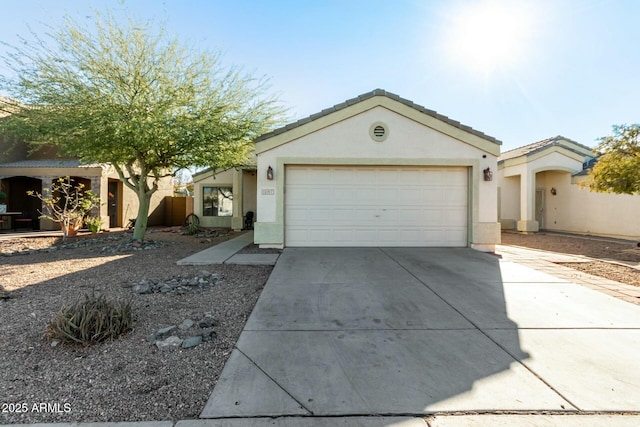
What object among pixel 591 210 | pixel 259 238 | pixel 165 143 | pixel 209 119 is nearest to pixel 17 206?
pixel 165 143

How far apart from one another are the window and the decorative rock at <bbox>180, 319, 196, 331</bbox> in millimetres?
14276

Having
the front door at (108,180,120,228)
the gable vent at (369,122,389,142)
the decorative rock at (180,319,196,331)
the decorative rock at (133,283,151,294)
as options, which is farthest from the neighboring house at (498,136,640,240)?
the front door at (108,180,120,228)

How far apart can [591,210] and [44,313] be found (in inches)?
771

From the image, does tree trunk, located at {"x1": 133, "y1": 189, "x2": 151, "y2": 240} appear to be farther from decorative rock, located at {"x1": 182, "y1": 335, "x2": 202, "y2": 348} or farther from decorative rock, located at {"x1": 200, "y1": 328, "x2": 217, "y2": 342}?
decorative rock, located at {"x1": 182, "y1": 335, "x2": 202, "y2": 348}

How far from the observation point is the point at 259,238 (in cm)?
902

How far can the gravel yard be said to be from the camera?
2.42m

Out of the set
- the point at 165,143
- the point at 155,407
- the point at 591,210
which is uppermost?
the point at 165,143

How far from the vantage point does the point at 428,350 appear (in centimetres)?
325

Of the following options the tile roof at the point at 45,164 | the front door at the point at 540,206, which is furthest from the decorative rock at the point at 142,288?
the front door at the point at 540,206

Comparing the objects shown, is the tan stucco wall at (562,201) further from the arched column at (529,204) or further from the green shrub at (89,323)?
the green shrub at (89,323)

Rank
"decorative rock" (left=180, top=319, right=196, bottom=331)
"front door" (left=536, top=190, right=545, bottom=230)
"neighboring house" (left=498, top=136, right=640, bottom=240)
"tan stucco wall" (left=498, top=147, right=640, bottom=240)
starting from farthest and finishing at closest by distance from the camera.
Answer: "front door" (left=536, top=190, right=545, bottom=230), "neighboring house" (left=498, top=136, right=640, bottom=240), "tan stucco wall" (left=498, top=147, right=640, bottom=240), "decorative rock" (left=180, top=319, right=196, bottom=331)

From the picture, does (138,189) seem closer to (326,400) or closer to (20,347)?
(20,347)

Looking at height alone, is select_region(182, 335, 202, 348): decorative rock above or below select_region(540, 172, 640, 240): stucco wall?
below

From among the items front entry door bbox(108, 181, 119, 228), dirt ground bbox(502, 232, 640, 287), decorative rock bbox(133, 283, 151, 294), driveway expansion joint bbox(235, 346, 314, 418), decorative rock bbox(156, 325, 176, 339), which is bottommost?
driveway expansion joint bbox(235, 346, 314, 418)
